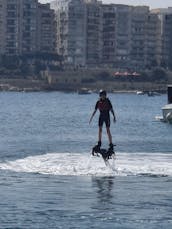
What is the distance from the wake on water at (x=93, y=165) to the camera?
27531 mm

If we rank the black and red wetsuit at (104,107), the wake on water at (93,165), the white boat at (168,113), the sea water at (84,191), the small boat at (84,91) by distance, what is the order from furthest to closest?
1. the small boat at (84,91)
2. the white boat at (168,113)
3. the black and red wetsuit at (104,107)
4. the wake on water at (93,165)
5. the sea water at (84,191)

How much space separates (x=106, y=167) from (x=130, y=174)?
3.70 feet

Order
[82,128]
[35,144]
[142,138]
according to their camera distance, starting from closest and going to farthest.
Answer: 1. [35,144]
2. [142,138]
3. [82,128]

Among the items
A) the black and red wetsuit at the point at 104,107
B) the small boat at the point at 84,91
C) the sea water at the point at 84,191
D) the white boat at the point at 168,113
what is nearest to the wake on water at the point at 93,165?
the sea water at the point at 84,191

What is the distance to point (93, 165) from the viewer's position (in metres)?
28.5

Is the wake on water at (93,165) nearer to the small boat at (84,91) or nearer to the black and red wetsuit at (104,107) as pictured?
the black and red wetsuit at (104,107)

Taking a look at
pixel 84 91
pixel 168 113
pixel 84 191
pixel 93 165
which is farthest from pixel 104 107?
pixel 84 91

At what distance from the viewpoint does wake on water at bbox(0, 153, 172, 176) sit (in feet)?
90.3

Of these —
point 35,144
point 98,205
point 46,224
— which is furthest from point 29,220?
point 35,144

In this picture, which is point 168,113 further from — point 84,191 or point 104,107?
point 84,191

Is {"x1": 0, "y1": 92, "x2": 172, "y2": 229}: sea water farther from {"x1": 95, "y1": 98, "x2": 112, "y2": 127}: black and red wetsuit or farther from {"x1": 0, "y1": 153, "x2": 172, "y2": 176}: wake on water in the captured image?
{"x1": 95, "y1": 98, "x2": 112, "y2": 127}: black and red wetsuit

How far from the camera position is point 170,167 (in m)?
28.3

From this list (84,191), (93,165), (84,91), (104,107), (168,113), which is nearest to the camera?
(84,191)

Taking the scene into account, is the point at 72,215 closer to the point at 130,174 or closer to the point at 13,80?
the point at 130,174
